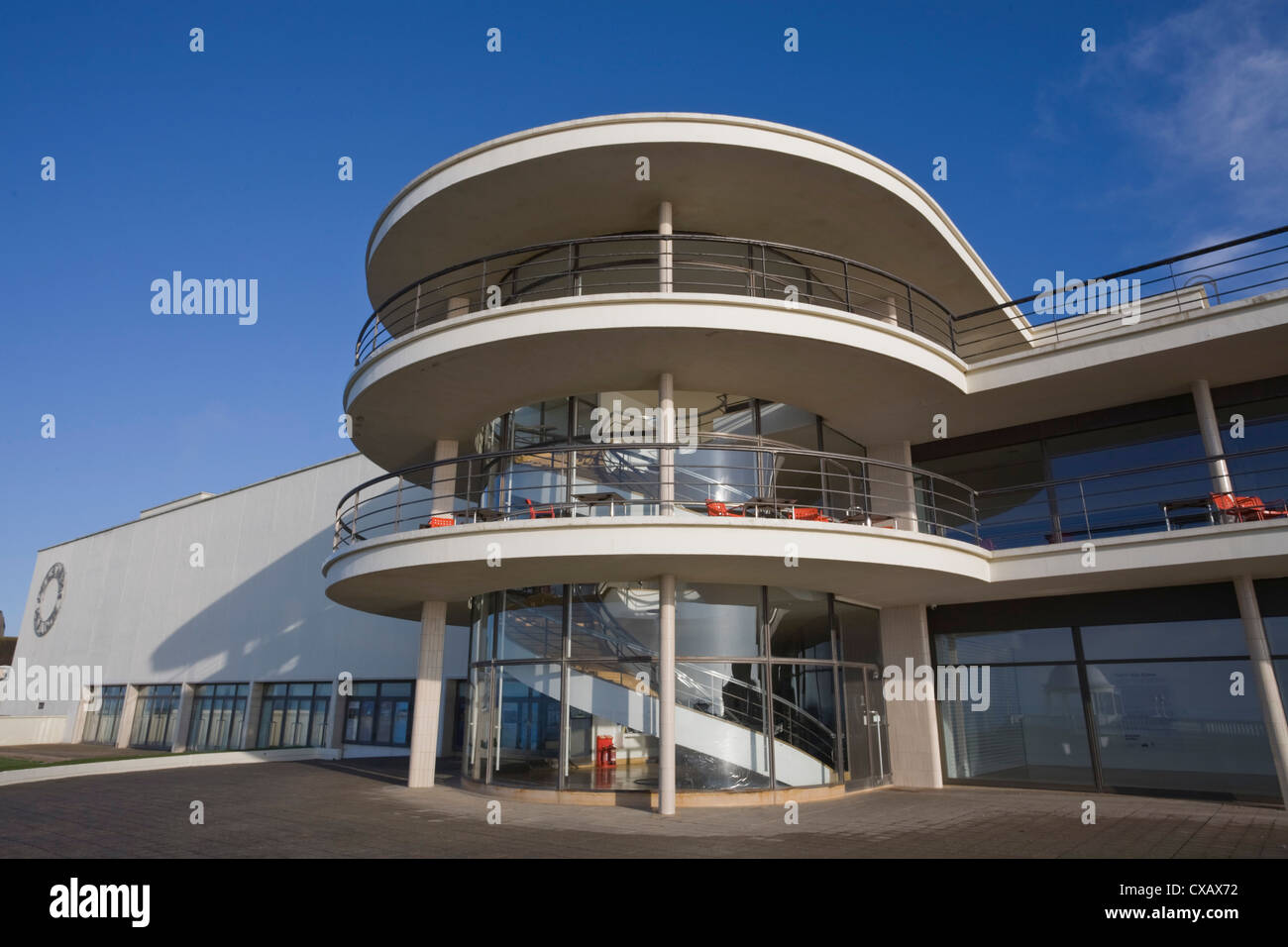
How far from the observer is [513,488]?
1320 cm

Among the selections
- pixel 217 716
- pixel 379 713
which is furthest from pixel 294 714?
pixel 217 716

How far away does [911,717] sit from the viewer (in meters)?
14.6

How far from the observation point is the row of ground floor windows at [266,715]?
2475 cm

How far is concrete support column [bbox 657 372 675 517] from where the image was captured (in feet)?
37.8

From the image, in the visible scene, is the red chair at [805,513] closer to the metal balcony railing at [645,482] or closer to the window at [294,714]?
the metal balcony railing at [645,482]

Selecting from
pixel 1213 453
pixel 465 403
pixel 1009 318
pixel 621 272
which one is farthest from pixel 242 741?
pixel 1213 453

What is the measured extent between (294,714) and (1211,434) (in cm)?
2713

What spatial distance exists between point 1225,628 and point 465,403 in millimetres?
12916

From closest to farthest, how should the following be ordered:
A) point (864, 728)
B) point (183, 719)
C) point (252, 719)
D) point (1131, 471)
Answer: point (1131, 471)
point (864, 728)
point (252, 719)
point (183, 719)

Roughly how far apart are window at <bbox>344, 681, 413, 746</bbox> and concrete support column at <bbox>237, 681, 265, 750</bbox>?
5.17 metres

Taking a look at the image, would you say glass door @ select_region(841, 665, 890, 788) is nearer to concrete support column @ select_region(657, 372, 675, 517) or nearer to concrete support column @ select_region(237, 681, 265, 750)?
concrete support column @ select_region(657, 372, 675, 517)

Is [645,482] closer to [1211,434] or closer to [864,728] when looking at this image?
[864,728]

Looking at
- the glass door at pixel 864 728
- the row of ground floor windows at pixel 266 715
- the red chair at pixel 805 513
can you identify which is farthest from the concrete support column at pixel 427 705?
the row of ground floor windows at pixel 266 715

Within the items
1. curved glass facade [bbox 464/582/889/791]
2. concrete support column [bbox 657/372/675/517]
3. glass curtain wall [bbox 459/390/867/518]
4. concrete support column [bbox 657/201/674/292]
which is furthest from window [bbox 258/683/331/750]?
concrete support column [bbox 657/201/674/292]
